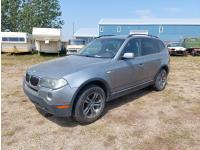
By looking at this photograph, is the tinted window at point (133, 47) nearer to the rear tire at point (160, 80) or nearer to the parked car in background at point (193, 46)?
the rear tire at point (160, 80)

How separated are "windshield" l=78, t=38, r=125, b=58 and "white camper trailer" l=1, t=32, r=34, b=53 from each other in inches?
593

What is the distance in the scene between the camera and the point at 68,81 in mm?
3455

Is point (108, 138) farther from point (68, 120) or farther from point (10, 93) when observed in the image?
point (10, 93)

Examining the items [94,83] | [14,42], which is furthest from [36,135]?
[14,42]

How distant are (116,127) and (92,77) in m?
1.11

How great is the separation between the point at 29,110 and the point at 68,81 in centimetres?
175

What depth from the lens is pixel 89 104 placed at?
3955 mm

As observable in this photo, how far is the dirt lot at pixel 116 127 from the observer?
130 inches

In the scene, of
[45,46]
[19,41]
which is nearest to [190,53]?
[45,46]

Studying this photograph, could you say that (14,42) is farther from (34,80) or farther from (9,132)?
(9,132)

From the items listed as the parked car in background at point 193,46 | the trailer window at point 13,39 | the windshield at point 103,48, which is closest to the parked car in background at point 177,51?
the parked car in background at point 193,46

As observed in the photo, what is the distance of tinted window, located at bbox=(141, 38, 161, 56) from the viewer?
5334 millimetres

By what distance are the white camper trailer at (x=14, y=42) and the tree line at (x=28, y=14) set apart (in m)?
14.9

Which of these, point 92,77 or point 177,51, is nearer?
point 92,77
